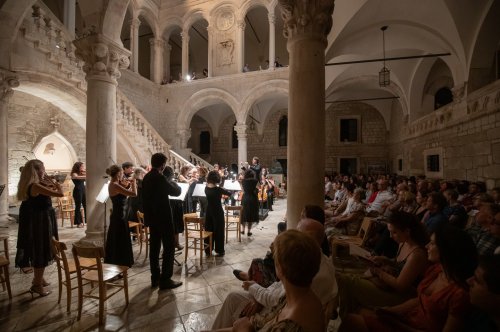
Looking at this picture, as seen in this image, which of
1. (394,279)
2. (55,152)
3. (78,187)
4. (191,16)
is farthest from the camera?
(191,16)

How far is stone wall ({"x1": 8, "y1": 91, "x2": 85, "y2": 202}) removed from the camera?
29.7 ft

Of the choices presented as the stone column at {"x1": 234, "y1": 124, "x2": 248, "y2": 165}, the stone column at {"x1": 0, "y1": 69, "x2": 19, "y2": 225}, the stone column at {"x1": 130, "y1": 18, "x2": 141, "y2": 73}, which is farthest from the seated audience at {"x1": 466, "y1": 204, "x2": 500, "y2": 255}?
the stone column at {"x1": 130, "y1": 18, "x2": 141, "y2": 73}

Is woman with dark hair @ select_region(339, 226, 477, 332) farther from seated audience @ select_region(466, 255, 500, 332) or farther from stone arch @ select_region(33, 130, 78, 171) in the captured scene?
stone arch @ select_region(33, 130, 78, 171)

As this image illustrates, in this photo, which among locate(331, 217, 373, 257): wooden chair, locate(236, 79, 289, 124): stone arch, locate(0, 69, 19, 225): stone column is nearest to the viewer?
locate(331, 217, 373, 257): wooden chair

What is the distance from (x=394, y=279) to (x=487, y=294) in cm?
93

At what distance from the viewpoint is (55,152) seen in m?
10.4

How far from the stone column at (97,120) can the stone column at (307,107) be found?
11.6ft

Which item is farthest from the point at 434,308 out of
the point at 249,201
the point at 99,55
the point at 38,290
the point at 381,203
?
the point at 99,55

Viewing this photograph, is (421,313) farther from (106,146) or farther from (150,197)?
(106,146)

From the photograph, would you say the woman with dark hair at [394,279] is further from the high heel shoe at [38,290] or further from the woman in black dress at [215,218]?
the high heel shoe at [38,290]

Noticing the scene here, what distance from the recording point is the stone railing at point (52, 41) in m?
7.29

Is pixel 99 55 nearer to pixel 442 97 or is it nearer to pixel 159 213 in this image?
pixel 159 213

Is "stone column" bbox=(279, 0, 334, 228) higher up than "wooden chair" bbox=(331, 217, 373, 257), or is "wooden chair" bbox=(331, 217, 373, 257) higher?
"stone column" bbox=(279, 0, 334, 228)

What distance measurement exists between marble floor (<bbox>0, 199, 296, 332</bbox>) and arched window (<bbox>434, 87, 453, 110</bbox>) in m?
13.3
